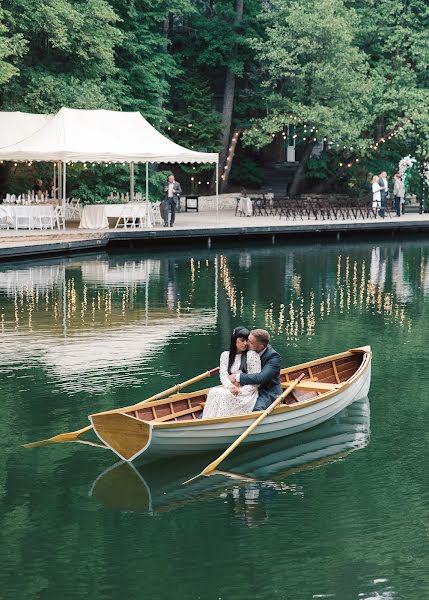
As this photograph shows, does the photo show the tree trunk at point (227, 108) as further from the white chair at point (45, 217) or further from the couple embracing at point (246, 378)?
the couple embracing at point (246, 378)

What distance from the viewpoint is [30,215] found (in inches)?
1347

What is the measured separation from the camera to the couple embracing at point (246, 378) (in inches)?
473

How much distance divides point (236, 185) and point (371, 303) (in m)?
28.3

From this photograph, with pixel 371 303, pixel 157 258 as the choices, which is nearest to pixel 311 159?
pixel 157 258

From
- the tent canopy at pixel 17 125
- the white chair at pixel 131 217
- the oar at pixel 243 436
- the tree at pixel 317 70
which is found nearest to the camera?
the oar at pixel 243 436

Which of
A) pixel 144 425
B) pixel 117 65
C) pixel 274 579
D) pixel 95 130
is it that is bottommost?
pixel 274 579

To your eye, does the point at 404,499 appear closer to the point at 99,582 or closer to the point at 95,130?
the point at 99,582

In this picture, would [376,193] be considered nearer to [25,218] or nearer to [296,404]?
[25,218]

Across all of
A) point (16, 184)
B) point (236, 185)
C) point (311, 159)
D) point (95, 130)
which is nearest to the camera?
point (95, 130)

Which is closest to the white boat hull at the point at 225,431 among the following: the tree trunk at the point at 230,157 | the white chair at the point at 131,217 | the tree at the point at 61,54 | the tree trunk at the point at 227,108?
the white chair at the point at 131,217

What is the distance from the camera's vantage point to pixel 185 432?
37.2 ft

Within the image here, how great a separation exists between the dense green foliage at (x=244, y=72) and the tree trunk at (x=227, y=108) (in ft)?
0.21

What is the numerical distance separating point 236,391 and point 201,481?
115 centimetres

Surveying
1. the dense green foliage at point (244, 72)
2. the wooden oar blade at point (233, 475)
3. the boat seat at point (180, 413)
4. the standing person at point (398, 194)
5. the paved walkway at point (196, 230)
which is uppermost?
the dense green foliage at point (244, 72)
